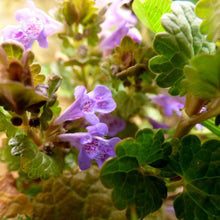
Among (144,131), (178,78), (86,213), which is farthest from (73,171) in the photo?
(178,78)

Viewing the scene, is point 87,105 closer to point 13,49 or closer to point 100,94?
point 100,94

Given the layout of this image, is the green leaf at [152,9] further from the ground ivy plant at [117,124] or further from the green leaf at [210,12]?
the green leaf at [210,12]

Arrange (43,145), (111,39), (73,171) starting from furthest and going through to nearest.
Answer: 1. (111,39)
2. (73,171)
3. (43,145)

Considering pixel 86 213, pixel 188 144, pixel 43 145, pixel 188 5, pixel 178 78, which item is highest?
pixel 188 5

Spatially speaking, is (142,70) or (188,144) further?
(142,70)

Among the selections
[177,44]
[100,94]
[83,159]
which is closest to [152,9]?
[177,44]

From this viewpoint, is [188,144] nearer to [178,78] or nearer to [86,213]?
[178,78]
